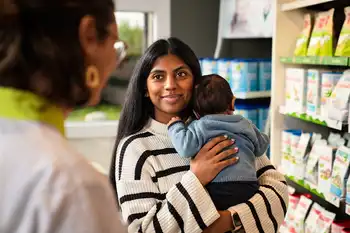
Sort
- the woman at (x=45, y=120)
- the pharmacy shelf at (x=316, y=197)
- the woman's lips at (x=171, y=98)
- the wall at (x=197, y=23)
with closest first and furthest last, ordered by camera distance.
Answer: the woman at (x=45, y=120)
the woman's lips at (x=171, y=98)
the pharmacy shelf at (x=316, y=197)
the wall at (x=197, y=23)

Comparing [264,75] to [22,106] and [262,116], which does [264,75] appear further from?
[22,106]

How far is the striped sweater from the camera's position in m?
1.41

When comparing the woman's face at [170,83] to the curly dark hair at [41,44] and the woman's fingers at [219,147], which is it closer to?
the woman's fingers at [219,147]

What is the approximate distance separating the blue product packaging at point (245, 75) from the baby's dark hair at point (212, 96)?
4.50 feet

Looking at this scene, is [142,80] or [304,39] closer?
[142,80]

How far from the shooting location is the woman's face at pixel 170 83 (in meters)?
1.63

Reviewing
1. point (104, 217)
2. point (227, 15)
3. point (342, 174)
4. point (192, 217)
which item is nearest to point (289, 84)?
point (342, 174)

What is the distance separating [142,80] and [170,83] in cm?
13

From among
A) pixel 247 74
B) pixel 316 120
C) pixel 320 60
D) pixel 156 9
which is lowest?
pixel 316 120

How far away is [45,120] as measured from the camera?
65 cm

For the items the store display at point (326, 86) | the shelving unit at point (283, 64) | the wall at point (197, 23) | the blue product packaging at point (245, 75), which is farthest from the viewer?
the wall at point (197, 23)

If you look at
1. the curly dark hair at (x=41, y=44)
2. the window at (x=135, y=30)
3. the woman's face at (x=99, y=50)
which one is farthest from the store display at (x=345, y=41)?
the window at (x=135, y=30)

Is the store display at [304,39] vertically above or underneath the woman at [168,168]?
above

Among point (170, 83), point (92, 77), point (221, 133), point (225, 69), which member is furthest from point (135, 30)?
point (92, 77)
